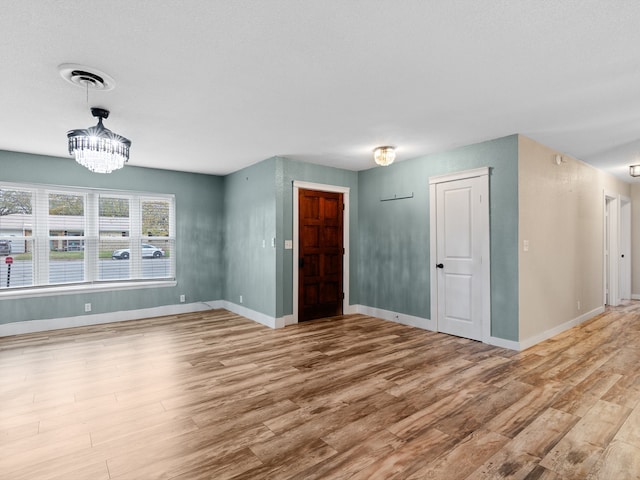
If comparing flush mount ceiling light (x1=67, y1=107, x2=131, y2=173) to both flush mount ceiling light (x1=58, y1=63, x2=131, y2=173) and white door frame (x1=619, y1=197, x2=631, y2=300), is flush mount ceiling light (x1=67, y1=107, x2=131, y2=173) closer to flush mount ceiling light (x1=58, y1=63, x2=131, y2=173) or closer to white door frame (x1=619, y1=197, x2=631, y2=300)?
flush mount ceiling light (x1=58, y1=63, x2=131, y2=173)

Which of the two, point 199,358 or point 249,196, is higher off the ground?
point 249,196

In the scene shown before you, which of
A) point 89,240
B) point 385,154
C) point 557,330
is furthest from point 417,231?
point 89,240

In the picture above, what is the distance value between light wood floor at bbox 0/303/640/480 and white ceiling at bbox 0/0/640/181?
2552 mm

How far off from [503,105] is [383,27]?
1.78 meters

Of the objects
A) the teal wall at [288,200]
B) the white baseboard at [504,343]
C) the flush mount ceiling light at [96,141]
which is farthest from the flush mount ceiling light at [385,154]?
the flush mount ceiling light at [96,141]

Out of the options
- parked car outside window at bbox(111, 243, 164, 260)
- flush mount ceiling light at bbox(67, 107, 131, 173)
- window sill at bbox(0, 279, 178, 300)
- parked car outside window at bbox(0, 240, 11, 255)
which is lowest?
window sill at bbox(0, 279, 178, 300)

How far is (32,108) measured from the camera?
10.7 feet

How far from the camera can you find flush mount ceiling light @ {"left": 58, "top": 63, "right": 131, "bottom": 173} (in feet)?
8.66

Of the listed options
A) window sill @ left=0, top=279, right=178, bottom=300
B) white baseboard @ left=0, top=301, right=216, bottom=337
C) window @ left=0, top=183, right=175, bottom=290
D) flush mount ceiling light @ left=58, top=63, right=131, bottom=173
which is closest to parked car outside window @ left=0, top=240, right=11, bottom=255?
window @ left=0, top=183, right=175, bottom=290

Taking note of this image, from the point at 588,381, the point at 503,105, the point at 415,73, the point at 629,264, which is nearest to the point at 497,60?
the point at 415,73

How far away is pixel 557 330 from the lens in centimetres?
474

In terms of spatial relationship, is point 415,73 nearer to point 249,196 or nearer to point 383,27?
point 383,27

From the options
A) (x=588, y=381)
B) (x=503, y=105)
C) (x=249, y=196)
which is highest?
(x=503, y=105)

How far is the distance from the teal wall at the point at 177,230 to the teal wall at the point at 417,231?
286cm
